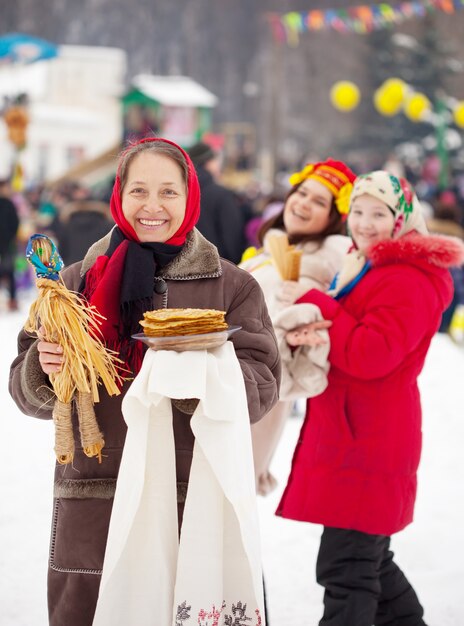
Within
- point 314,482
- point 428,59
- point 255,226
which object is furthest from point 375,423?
point 428,59

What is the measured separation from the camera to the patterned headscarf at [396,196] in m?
2.59

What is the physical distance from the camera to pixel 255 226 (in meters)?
7.75

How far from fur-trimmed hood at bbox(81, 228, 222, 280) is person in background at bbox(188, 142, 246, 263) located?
12.9 feet

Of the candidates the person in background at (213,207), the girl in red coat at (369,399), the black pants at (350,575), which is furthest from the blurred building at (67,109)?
the black pants at (350,575)

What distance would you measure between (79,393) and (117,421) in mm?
156

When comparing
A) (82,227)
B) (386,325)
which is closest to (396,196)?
(386,325)

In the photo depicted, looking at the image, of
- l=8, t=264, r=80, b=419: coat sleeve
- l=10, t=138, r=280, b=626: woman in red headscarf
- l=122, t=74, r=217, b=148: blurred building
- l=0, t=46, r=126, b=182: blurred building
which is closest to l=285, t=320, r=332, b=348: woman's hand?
l=10, t=138, r=280, b=626: woman in red headscarf

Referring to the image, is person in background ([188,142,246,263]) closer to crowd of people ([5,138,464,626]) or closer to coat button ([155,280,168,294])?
crowd of people ([5,138,464,626])

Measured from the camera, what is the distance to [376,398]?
257cm

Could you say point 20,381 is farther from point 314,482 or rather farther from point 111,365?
point 314,482

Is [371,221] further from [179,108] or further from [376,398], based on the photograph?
[179,108]

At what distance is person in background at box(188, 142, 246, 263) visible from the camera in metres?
6.07

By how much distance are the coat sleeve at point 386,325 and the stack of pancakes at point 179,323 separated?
770 mm

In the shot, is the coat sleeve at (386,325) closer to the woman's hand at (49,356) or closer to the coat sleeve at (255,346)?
the coat sleeve at (255,346)
